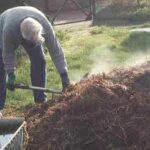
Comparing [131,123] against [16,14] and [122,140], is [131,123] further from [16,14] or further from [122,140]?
A: [16,14]

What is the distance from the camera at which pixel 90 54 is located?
12.6 meters

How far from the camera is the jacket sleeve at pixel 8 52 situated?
301 inches

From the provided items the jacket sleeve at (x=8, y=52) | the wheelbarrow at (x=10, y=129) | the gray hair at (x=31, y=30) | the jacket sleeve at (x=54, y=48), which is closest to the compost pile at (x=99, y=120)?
the wheelbarrow at (x=10, y=129)

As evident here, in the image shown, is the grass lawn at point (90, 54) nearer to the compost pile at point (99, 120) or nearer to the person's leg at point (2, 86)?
the person's leg at point (2, 86)

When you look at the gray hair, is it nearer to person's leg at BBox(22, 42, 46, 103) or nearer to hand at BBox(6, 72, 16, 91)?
hand at BBox(6, 72, 16, 91)

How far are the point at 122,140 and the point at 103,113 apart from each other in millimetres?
396

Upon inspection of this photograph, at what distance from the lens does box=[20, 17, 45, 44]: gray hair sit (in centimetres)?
720

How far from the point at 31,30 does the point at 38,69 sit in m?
1.49

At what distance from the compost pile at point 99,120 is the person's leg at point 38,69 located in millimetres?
1687

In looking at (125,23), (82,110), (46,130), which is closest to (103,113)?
Result: (82,110)

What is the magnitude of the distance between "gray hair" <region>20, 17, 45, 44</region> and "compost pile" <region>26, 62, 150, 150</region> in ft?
3.06

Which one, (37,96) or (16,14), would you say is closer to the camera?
(16,14)

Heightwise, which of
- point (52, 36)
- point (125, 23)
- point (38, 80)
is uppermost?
point (52, 36)

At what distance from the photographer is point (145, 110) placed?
6234 mm
